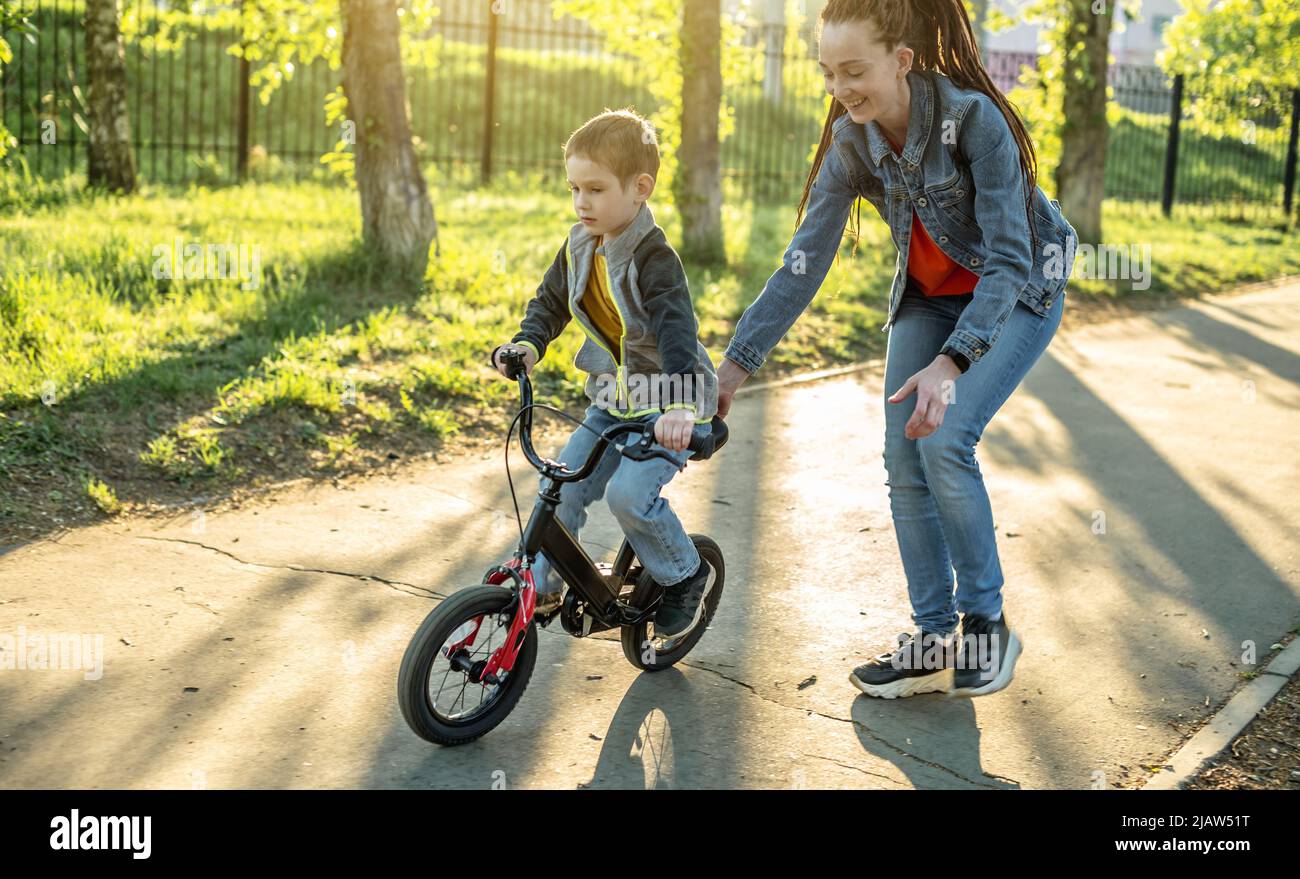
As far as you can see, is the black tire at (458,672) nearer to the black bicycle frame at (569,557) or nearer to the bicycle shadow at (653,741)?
the black bicycle frame at (569,557)

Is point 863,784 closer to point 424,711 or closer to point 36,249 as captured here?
point 424,711

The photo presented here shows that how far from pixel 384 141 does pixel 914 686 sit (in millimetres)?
6037

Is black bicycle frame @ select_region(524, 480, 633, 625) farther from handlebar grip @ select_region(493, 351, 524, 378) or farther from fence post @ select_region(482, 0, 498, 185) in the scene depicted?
fence post @ select_region(482, 0, 498, 185)

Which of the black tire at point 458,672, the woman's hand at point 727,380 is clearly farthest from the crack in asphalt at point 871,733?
the woman's hand at point 727,380

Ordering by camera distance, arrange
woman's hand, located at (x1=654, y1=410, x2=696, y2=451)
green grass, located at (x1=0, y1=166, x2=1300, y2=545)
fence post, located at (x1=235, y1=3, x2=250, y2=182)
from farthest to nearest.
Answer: fence post, located at (x1=235, y1=3, x2=250, y2=182) → green grass, located at (x1=0, y1=166, x2=1300, y2=545) → woman's hand, located at (x1=654, y1=410, x2=696, y2=451)

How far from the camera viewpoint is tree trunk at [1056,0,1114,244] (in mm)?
13195

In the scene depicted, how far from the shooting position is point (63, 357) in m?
6.20

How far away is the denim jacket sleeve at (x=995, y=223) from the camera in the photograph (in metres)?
3.46

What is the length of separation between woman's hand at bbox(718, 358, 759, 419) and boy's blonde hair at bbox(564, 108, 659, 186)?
641 millimetres

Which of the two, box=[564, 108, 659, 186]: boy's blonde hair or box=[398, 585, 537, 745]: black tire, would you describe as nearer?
box=[398, 585, 537, 745]: black tire

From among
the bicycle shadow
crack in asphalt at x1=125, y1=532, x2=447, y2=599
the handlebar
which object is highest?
the handlebar

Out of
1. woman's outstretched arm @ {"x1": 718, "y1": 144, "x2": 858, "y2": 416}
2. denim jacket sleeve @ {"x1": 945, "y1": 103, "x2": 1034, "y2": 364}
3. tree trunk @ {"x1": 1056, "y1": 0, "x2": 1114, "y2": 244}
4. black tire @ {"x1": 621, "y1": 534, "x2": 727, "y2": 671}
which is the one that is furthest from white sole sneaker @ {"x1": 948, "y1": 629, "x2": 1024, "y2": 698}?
tree trunk @ {"x1": 1056, "y1": 0, "x2": 1114, "y2": 244}

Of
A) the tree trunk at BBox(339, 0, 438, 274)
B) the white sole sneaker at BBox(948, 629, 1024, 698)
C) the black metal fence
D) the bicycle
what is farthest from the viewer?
the black metal fence
